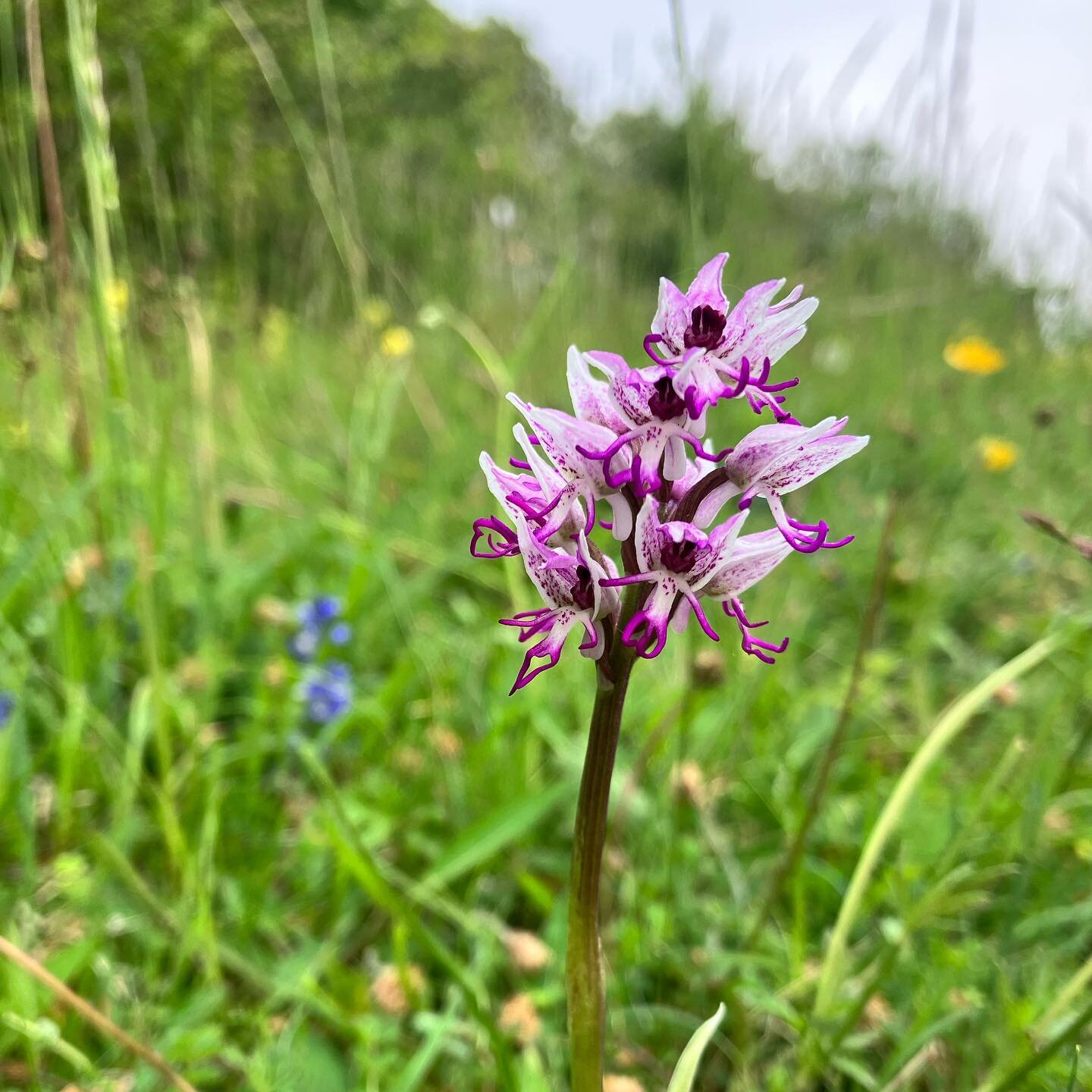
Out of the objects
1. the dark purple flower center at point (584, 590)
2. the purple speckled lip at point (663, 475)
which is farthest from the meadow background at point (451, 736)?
the dark purple flower center at point (584, 590)

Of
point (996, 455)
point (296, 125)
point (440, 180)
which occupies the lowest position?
point (996, 455)

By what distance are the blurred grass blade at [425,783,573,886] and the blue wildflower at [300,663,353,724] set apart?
0.50m

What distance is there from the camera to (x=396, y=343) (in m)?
4.89

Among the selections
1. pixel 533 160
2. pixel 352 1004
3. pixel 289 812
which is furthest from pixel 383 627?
pixel 533 160

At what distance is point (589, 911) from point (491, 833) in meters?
0.87

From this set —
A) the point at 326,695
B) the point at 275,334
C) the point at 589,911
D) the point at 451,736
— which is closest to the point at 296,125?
the point at 326,695

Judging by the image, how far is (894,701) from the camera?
7.64 ft

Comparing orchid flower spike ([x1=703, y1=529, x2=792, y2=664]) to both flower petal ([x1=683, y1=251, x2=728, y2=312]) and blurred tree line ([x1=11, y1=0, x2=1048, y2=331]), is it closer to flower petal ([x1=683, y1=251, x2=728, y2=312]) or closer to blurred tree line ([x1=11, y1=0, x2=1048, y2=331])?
flower petal ([x1=683, y1=251, x2=728, y2=312])

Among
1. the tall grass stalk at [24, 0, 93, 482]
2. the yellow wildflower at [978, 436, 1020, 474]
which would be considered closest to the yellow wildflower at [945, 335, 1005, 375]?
the yellow wildflower at [978, 436, 1020, 474]

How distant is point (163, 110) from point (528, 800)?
4.68 m

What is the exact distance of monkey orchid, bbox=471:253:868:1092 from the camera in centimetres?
63

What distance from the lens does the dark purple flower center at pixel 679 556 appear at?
65 cm

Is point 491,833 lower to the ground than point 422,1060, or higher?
higher

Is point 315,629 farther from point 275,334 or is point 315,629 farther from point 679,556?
point 275,334
